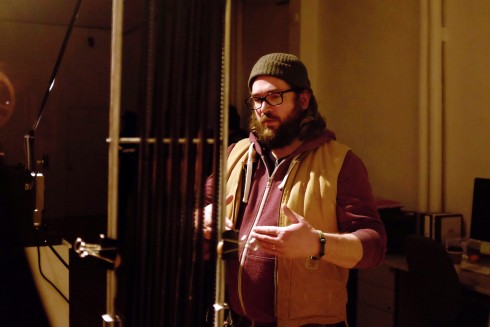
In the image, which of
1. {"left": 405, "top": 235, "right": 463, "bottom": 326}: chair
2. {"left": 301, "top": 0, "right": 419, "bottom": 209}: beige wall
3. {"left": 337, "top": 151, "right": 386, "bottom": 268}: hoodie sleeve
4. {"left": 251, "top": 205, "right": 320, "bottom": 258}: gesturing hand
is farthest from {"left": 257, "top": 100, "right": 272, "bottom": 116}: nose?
{"left": 301, "top": 0, "right": 419, "bottom": 209}: beige wall

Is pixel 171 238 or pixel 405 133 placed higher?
pixel 405 133

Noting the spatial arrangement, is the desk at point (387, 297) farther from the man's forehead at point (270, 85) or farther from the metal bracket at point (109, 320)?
the metal bracket at point (109, 320)

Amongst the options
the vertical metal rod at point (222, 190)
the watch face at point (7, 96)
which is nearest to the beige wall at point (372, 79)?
the vertical metal rod at point (222, 190)

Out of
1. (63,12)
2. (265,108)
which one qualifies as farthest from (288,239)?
(63,12)

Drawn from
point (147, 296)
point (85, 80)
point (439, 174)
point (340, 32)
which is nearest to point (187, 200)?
point (147, 296)

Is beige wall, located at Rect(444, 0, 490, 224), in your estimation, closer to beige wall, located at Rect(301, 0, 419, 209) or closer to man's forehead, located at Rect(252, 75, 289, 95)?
beige wall, located at Rect(301, 0, 419, 209)

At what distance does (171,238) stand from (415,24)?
332cm

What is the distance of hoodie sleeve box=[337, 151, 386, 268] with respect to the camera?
153cm

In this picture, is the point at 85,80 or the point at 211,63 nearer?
the point at 211,63

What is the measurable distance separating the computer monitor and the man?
6.26ft

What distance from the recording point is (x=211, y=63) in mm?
1153

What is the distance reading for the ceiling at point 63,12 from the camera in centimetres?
688

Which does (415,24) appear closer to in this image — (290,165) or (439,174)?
(439,174)

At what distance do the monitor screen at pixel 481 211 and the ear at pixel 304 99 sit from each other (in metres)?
1.92
